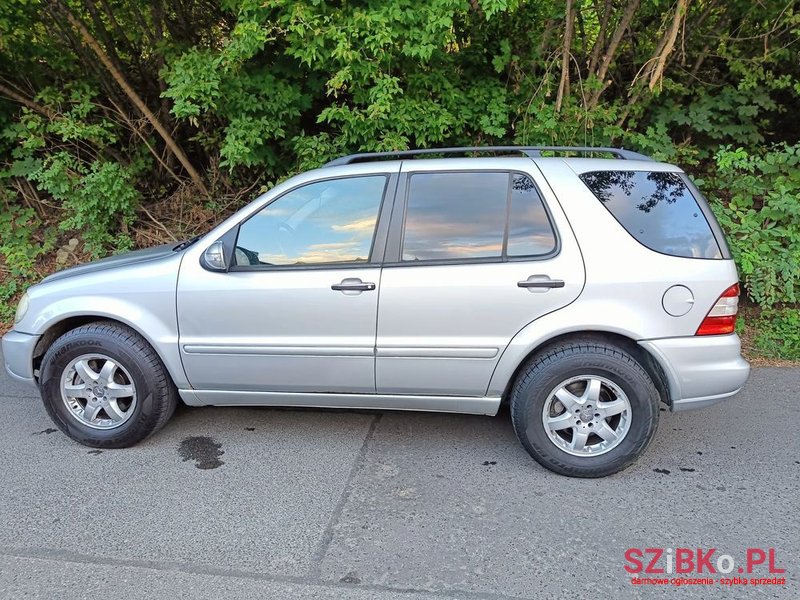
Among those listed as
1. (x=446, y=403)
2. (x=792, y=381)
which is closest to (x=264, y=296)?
(x=446, y=403)

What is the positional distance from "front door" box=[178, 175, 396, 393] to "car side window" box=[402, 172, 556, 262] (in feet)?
0.80

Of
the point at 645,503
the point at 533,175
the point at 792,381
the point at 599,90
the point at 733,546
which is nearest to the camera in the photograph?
the point at 733,546

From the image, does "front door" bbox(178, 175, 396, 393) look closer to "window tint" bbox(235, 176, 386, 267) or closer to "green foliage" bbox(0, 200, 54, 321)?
"window tint" bbox(235, 176, 386, 267)

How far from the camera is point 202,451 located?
3.63 m

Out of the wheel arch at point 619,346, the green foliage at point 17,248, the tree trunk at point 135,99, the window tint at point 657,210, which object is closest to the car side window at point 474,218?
the window tint at point 657,210

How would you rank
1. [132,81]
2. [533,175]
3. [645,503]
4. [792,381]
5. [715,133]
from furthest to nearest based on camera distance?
[132,81]
[715,133]
[792,381]
[533,175]
[645,503]

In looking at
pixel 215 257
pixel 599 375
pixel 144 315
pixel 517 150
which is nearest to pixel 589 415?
pixel 599 375

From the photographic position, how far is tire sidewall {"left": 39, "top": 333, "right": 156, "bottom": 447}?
3555mm

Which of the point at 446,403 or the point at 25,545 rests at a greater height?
the point at 446,403

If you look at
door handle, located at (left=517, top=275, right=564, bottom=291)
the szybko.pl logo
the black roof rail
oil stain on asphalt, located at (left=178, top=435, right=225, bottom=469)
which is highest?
the black roof rail

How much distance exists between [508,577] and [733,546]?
109 cm

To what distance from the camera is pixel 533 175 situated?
10.9 ft

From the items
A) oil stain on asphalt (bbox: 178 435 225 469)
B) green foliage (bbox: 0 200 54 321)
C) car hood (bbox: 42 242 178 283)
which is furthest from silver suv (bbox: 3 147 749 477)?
green foliage (bbox: 0 200 54 321)

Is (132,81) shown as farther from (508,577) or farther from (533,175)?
(508,577)
